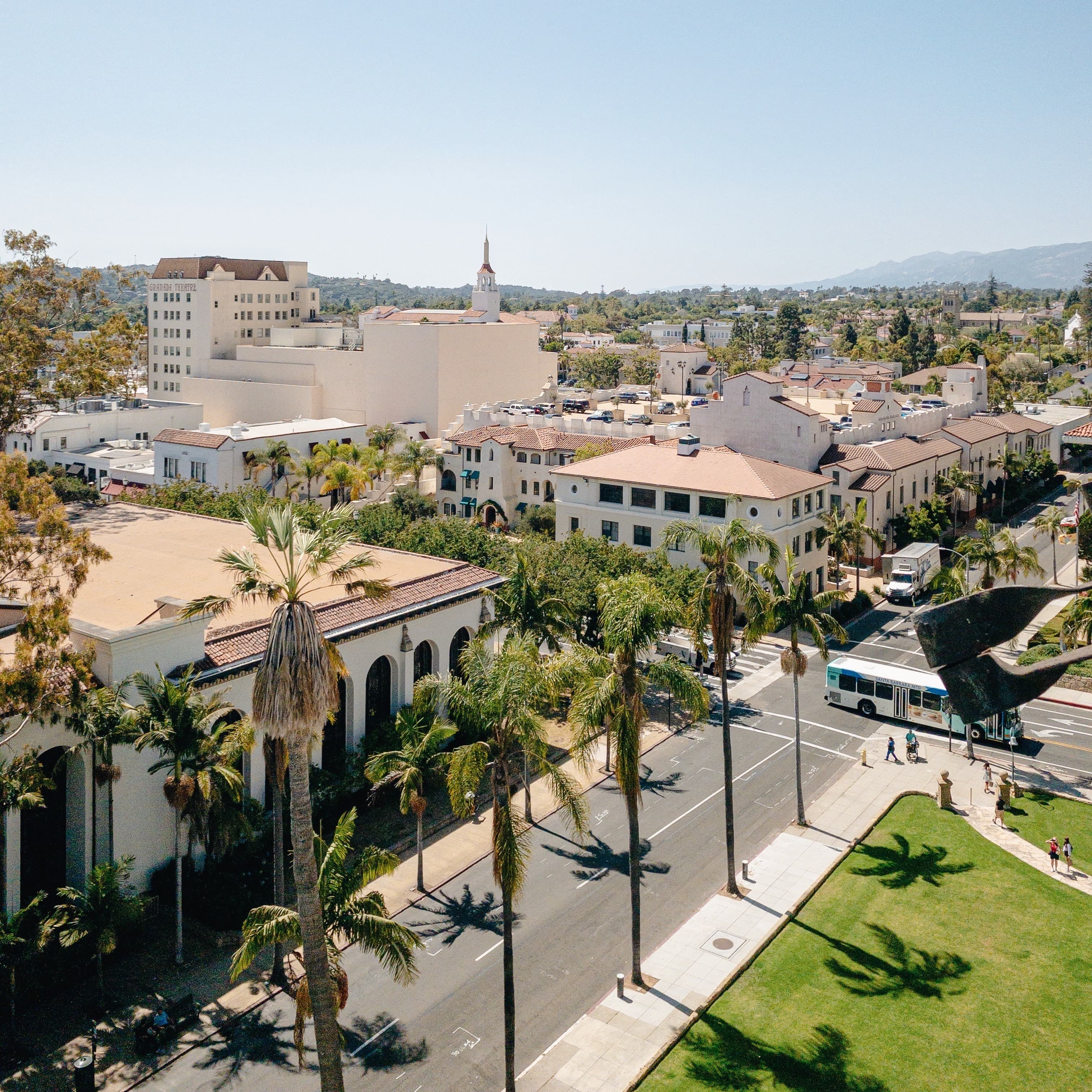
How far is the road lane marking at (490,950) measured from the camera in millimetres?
28969

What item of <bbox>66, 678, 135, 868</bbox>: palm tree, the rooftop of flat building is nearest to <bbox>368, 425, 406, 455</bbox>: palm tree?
the rooftop of flat building

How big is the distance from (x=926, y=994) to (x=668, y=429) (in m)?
60.3

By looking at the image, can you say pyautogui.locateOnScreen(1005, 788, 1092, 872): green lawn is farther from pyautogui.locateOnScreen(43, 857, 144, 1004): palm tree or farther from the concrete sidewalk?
pyautogui.locateOnScreen(43, 857, 144, 1004): palm tree

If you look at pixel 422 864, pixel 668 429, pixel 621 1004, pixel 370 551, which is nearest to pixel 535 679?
pixel 621 1004

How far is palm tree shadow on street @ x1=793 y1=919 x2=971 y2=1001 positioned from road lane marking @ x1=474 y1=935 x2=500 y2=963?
9.45 metres

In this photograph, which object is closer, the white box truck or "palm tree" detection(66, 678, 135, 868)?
"palm tree" detection(66, 678, 135, 868)

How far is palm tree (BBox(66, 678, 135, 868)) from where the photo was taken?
26266 millimetres

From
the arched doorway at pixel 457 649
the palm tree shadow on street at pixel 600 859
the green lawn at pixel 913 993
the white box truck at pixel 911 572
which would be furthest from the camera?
the white box truck at pixel 911 572

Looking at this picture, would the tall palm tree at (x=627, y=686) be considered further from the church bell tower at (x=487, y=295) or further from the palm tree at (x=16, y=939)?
the church bell tower at (x=487, y=295)

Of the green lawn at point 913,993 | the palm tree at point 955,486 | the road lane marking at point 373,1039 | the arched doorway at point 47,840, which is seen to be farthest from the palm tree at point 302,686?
the palm tree at point 955,486

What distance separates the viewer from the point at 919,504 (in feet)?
269

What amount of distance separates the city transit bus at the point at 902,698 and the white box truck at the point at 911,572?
18658mm

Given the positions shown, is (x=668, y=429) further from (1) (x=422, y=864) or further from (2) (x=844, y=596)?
(1) (x=422, y=864)

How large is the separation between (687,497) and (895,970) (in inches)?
1590
